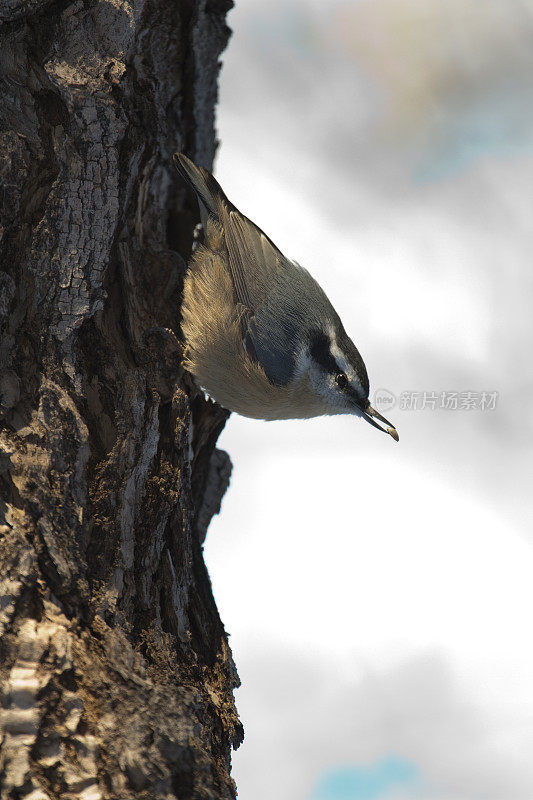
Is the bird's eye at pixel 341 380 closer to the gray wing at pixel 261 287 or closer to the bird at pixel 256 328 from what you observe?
the bird at pixel 256 328

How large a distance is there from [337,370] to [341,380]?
5 cm

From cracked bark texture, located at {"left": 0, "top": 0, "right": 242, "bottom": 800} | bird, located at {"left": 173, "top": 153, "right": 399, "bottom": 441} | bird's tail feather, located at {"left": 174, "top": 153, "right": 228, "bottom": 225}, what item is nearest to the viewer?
cracked bark texture, located at {"left": 0, "top": 0, "right": 242, "bottom": 800}

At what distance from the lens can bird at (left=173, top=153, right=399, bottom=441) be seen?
2.62m

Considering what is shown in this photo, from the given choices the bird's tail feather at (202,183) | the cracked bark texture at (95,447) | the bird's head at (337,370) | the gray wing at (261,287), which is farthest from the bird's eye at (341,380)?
the bird's tail feather at (202,183)

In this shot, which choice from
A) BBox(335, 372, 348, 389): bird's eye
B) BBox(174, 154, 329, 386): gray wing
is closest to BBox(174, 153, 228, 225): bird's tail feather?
BBox(174, 154, 329, 386): gray wing

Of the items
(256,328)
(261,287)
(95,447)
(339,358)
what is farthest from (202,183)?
(95,447)

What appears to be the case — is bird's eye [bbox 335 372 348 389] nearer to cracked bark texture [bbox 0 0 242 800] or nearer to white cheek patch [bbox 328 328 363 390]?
white cheek patch [bbox 328 328 363 390]

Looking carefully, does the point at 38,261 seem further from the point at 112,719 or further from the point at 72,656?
the point at 112,719

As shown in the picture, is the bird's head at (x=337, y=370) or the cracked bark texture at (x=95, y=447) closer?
the cracked bark texture at (x=95, y=447)

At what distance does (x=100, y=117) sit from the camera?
6.93 feet

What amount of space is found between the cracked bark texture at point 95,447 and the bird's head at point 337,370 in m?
0.52

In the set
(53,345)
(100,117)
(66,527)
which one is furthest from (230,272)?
(66,527)

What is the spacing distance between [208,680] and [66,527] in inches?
25.8

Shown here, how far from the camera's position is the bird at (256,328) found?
8.59 feet
